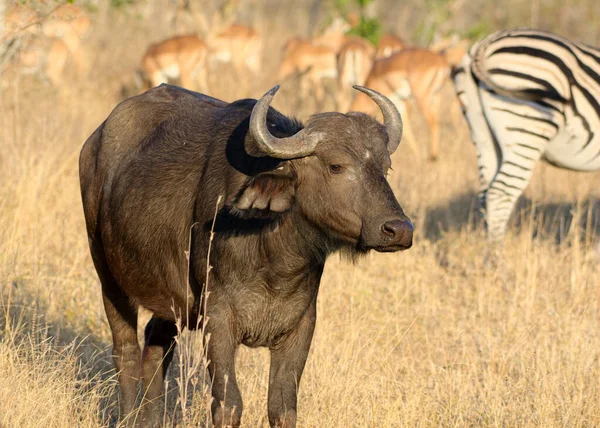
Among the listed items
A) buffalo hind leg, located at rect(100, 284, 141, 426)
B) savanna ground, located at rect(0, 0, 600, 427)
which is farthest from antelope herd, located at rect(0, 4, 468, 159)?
buffalo hind leg, located at rect(100, 284, 141, 426)

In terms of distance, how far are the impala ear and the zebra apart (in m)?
5.14

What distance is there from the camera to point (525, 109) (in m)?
9.09

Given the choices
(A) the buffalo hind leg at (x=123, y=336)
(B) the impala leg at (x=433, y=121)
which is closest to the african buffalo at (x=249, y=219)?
(A) the buffalo hind leg at (x=123, y=336)

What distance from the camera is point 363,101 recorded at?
51.7 ft

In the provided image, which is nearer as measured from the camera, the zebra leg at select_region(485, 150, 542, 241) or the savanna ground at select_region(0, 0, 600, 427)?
the savanna ground at select_region(0, 0, 600, 427)

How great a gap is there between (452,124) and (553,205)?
6.96 meters

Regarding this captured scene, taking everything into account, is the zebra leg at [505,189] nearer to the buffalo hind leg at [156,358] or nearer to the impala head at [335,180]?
the buffalo hind leg at [156,358]

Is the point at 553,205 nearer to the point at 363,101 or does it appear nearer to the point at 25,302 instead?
the point at 363,101

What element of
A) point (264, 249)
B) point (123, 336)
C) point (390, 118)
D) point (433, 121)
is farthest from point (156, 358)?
point (433, 121)

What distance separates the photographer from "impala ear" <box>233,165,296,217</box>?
169 inches

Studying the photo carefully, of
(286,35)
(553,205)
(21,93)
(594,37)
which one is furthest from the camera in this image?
(286,35)

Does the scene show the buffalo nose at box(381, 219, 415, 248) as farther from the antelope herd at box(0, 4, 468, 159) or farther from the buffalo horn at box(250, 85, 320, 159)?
the antelope herd at box(0, 4, 468, 159)

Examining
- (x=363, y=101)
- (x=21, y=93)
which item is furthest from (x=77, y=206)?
(x=363, y=101)

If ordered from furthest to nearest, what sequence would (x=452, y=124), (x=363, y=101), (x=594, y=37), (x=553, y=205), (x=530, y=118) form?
1. (x=594, y=37)
2. (x=452, y=124)
3. (x=363, y=101)
4. (x=553, y=205)
5. (x=530, y=118)
